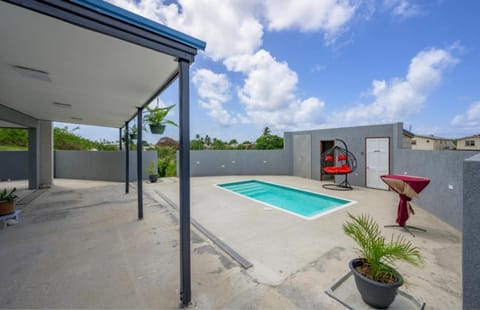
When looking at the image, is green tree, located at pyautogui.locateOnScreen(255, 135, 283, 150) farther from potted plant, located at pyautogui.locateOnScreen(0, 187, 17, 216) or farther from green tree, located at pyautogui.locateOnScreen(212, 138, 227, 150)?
potted plant, located at pyautogui.locateOnScreen(0, 187, 17, 216)

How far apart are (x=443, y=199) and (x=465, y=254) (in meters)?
4.26

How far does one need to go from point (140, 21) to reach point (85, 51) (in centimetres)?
103

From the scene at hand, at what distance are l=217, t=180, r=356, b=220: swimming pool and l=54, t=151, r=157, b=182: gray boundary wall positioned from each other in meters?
4.35

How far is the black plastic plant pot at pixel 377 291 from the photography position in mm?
1757

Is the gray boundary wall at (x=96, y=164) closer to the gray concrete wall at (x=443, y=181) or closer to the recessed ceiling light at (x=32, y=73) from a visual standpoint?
the recessed ceiling light at (x=32, y=73)

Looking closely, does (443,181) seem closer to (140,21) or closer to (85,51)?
(140,21)

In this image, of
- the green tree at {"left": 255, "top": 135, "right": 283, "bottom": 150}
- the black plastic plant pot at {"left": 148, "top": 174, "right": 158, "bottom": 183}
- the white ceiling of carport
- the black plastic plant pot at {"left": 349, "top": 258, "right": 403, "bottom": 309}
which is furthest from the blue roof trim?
the green tree at {"left": 255, "top": 135, "right": 283, "bottom": 150}

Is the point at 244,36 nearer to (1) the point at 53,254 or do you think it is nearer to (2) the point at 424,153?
(2) the point at 424,153

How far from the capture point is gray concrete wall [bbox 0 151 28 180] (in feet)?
30.0

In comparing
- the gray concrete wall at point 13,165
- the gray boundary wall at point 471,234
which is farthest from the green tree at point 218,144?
the gray boundary wall at point 471,234

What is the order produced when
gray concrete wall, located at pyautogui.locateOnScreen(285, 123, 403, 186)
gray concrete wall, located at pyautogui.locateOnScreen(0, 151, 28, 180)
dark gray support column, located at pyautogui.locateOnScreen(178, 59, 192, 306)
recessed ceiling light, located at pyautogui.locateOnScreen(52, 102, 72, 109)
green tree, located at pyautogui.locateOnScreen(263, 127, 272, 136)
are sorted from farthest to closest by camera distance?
green tree, located at pyautogui.locateOnScreen(263, 127, 272, 136), gray concrete wall, located at pyautogui.locateOnScreen(0, 151, 28, 180), gray concrete wall, located at pyautogui.locateOnScreen(285, 123, 403, 186), recessed ceiling light, located at pyautogui.locateOnScreen(52, 102, 72, 109), dark gray support column, located at pyautogui.locateOnScreen(178, 59, 192, 306)

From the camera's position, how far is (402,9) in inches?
256

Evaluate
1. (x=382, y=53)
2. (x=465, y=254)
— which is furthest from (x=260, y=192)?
(x=382, y=53)

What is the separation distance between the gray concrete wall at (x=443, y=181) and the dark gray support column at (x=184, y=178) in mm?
4360
